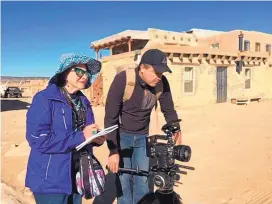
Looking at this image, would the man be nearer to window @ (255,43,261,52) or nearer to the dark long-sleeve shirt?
the dark long-sleeve shirt

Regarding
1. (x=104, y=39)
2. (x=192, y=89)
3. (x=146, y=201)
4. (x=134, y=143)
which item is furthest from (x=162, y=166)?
(x=104, y=39)

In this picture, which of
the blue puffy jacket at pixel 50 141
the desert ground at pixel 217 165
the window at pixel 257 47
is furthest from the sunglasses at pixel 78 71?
the window at pixel 257 47

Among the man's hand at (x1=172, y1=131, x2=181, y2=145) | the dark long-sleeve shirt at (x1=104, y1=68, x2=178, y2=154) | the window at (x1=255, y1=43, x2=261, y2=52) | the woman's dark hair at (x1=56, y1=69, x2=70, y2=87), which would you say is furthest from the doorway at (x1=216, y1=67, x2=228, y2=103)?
the woman's dark hair at (x1=56, y1=69, x2=70, y2=87)

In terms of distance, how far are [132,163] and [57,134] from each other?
1.08 metres

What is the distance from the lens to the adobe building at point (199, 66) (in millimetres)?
17697

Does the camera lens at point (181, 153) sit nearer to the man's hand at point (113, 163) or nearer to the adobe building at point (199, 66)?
the man's hand at point (113, 163)

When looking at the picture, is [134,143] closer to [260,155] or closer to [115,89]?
[115,89]

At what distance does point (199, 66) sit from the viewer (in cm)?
1867

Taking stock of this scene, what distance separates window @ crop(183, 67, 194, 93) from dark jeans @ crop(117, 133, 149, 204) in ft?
50.6

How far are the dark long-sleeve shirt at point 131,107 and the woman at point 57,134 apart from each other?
1.46 feet

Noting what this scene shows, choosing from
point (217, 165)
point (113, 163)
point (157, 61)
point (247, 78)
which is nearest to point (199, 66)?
point (247, 78)

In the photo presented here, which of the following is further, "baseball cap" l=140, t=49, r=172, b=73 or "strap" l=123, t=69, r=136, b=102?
"strap" l=123, t=69, r=136, b=102

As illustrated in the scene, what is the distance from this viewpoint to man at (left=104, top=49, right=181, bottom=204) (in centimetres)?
256

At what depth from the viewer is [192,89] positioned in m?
18.4
